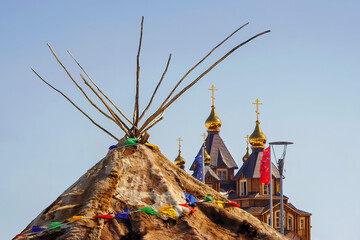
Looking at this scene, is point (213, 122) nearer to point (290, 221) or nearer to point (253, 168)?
point (253, 168)

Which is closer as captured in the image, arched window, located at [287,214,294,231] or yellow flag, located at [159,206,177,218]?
yellow flag, located at [159,206,177,218]

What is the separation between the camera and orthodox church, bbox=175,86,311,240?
55781mm

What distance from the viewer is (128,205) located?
7.06 metres

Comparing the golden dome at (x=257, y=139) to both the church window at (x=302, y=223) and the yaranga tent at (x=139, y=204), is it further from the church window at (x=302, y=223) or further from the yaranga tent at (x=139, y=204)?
the yaranga tent at (x=139, y=204)

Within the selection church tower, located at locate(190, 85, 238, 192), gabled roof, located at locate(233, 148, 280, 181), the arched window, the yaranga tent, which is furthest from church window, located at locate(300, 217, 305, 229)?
the yaranga tent

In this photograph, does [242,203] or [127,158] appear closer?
[127,158]

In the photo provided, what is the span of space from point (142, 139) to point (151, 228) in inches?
48.3

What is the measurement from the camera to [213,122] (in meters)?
60.5

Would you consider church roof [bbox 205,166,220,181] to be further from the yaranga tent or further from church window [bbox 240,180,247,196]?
the yaranga tent

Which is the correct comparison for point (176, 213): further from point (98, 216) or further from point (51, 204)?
point (51, 204)

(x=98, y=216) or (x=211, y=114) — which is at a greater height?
(x=211, y=114)

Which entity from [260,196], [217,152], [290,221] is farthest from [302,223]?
[217,152]

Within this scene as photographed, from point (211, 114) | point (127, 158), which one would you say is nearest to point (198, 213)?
point (127, 158)

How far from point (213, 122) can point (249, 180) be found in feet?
21.1
